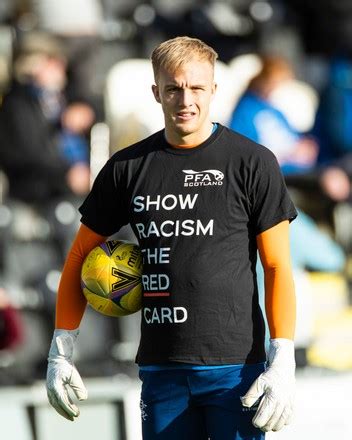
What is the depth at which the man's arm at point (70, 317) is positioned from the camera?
14.3ft

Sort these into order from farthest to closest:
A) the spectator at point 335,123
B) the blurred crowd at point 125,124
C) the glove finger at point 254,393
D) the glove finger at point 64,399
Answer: the spectator at point 335,123
the blurred crowd at point 125,124
the glove finger at point 64,399
the glove finger at point 254,393

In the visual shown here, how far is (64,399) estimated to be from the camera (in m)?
4.32

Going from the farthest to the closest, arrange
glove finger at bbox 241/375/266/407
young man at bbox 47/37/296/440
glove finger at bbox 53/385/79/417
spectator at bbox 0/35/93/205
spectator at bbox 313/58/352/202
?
spectator at bbox 313/58/352/202, spectator at bbox 0/35/93/205, glove finger at bbox 53/385/79/417, young man at bbox 47/37/296/440, glove finger at bbox 241/375/266/407

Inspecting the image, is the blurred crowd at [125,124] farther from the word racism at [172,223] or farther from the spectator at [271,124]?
the word racism at [172,223]

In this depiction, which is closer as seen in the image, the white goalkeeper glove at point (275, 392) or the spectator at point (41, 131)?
the white goalkeeper glove at point (275, 392)

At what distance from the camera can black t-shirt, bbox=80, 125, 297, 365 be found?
4137 mm

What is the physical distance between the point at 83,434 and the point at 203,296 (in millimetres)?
2685

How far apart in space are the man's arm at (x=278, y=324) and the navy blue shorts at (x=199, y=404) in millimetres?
99

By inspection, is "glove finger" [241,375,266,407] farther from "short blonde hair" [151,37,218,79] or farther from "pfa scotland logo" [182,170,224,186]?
"short blonde hair" [151,37,218,79]

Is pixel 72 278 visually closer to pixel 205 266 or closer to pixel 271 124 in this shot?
pixel 205 266

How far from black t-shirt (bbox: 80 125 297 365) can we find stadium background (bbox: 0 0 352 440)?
2460 millimetres

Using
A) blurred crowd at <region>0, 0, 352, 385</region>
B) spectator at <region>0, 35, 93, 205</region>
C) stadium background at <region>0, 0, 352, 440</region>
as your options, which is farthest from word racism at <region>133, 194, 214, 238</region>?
spectator at <region>0, 35, 93, 205</region>

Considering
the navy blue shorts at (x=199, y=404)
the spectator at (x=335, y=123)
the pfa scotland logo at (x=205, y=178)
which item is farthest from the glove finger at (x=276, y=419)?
the spectator at (x=335, y=123)

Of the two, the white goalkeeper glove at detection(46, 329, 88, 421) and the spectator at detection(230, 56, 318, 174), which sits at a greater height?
the spectator at detection(230, 56, 318, 174)
